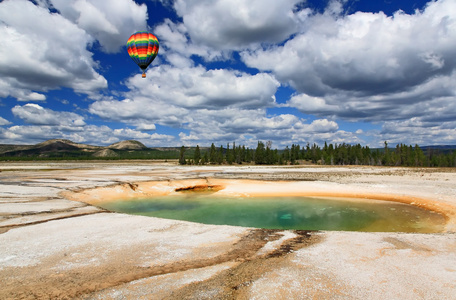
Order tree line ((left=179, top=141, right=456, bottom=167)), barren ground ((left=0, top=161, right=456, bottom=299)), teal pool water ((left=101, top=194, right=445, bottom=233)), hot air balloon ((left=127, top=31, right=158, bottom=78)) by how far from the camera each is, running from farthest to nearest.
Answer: tree line ((left=179, top=141, right=456, bottom=167)) < hot air balloon ((left=127, top=31, right=158, bottom=78)) < teal pool water ((left=101, top=194, right=445, bottom=233)) < barren ground ((left=0, top=161, right=456, bottom=299))

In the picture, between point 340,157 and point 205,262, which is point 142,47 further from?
point 340,157

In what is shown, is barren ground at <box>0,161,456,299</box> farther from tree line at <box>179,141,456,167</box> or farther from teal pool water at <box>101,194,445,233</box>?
tree line at <box>179,141,456,167</box>

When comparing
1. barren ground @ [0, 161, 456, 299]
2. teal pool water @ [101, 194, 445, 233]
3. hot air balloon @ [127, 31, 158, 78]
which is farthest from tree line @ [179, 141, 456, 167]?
barren ground @ [0, 161, 456, 299]

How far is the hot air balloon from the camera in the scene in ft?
118

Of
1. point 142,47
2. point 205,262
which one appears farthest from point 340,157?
point 205,262

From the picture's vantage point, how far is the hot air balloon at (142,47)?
36.1 m

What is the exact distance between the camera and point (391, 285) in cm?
574

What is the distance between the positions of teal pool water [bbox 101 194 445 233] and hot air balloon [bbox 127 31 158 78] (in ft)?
74.3

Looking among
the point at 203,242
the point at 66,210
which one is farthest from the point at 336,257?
the point at 66,210

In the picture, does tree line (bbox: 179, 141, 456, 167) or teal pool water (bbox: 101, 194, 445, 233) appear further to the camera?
tree line (bbox: 179, 141, 456, 167)

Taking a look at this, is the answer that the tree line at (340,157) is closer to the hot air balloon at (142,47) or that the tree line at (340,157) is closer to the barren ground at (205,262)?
the hot air balloon at (142,47)

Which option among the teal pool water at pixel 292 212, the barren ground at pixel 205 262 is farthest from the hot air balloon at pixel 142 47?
the barren ground at pixel 205 262

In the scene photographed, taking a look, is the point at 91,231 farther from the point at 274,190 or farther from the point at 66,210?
the point at 274,190

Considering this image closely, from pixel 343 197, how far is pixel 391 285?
2085 cm
